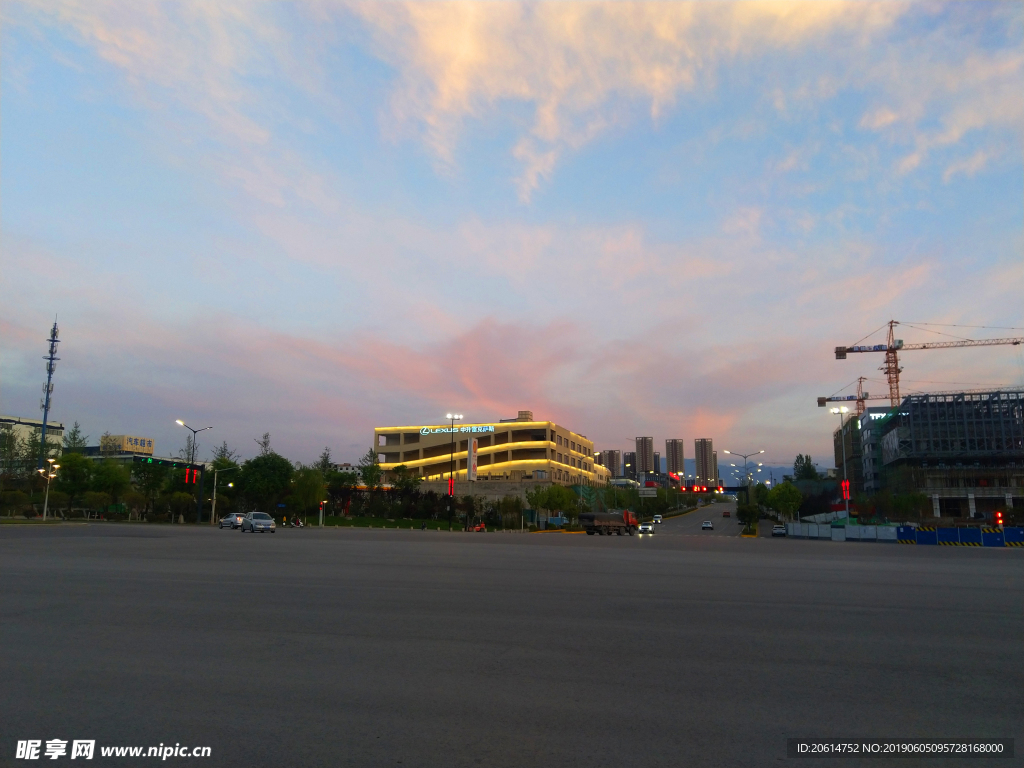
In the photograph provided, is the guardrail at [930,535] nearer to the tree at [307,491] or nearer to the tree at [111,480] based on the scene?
the tree at [307,491]

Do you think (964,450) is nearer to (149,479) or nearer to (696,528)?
(696,528)

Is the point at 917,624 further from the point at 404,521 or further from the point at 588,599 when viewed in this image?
the point at 404,521

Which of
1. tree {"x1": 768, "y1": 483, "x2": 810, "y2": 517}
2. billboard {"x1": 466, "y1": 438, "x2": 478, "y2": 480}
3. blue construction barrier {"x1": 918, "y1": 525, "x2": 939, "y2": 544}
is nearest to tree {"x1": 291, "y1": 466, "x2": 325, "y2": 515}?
billboard {"x1": 466, "y1": 438, "x2": 478, "y2": 480}

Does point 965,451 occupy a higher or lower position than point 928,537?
higher

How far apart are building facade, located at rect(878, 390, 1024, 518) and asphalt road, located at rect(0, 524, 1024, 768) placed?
112m

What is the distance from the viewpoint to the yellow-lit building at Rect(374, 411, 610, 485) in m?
130

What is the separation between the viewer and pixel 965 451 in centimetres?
10706

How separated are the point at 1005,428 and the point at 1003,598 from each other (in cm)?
11808

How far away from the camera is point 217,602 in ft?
36.8

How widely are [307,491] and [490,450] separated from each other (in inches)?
2312

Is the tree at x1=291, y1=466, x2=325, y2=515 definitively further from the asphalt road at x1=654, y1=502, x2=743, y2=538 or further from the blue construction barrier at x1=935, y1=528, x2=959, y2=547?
the blue construction barrier at x1=935, y1=528, x2=959, y2=547

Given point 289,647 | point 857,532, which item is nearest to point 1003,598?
point 289,647

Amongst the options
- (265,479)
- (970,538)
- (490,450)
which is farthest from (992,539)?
(490,450)

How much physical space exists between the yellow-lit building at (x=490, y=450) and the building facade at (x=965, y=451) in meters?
62.5
